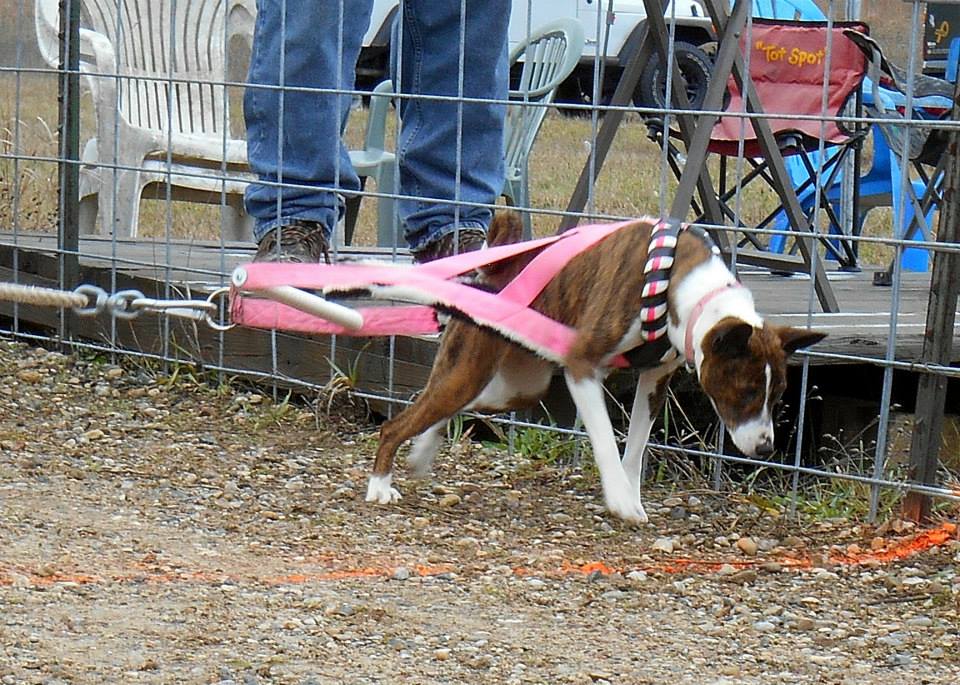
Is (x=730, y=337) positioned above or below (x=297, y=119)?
below

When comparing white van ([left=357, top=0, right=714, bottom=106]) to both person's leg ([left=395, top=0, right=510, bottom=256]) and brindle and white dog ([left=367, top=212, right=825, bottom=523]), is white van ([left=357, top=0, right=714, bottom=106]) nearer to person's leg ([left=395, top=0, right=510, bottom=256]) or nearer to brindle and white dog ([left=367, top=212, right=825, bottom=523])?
person's leg ([left=395, top=0, right=510, bottom=256])

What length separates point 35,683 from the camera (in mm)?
2359

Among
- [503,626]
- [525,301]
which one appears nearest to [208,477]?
[525,301]

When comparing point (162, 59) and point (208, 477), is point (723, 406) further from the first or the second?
point (162, 59)

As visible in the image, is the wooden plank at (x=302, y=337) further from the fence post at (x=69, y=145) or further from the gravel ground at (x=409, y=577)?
the gravel ground at (x=409, y=577)

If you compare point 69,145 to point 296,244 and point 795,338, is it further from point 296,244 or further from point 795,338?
point 795,338

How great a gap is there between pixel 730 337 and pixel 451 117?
4.72 ft

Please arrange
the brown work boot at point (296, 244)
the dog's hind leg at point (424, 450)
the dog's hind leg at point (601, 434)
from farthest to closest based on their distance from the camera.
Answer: the brown work boot at point (296, 244)
the dog's hind leg at point (424, 450)
the dog's hind leg at point (601, 434)

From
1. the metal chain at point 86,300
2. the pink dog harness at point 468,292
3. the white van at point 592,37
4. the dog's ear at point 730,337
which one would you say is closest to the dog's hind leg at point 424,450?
the pink dog harness at point 468,292

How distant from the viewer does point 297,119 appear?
4242 mm

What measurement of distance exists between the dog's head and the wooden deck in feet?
1.52

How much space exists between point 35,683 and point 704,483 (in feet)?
6.45

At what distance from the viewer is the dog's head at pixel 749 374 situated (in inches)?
123

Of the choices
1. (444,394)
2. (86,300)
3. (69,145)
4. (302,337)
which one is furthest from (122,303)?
(69,145)
